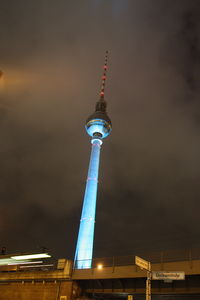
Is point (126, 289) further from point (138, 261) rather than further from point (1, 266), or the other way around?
point (1, 266)

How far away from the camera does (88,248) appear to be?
240ft

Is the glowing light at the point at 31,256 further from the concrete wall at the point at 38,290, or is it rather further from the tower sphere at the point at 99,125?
the tower sphere at the point at 99,125

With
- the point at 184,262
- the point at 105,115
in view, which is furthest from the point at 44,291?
the point at 105,115

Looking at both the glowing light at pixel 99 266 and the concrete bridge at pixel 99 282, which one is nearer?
the concrete bridge at pixel 99 282

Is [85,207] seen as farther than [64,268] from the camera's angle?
Yes

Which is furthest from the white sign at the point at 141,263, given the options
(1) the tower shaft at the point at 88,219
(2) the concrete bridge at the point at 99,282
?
(1) the tower shaft at the point at 88,219

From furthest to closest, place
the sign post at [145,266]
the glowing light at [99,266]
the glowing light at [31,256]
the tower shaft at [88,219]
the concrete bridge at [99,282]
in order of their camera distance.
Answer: the tower shaft at [88,219]
the glowing light at [31,256]
the glowing light at [99,266]
the concrete bridge at [99,282]
the sign post at [145,266]

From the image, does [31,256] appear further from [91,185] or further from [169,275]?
[91,185]

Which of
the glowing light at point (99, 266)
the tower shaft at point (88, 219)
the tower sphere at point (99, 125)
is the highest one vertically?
the tower sphere at point (99, 125)

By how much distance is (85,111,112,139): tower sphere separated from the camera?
320 ft

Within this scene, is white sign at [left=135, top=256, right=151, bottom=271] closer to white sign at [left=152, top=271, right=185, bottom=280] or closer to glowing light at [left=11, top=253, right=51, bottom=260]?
white sign at [left=152, top=271, right=185, bottom=280]

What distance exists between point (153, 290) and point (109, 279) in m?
5.21

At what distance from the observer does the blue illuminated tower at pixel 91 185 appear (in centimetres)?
7350

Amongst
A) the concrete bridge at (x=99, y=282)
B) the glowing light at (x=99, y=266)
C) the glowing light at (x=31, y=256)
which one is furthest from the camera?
the glowing light at (x=31, y=256)
